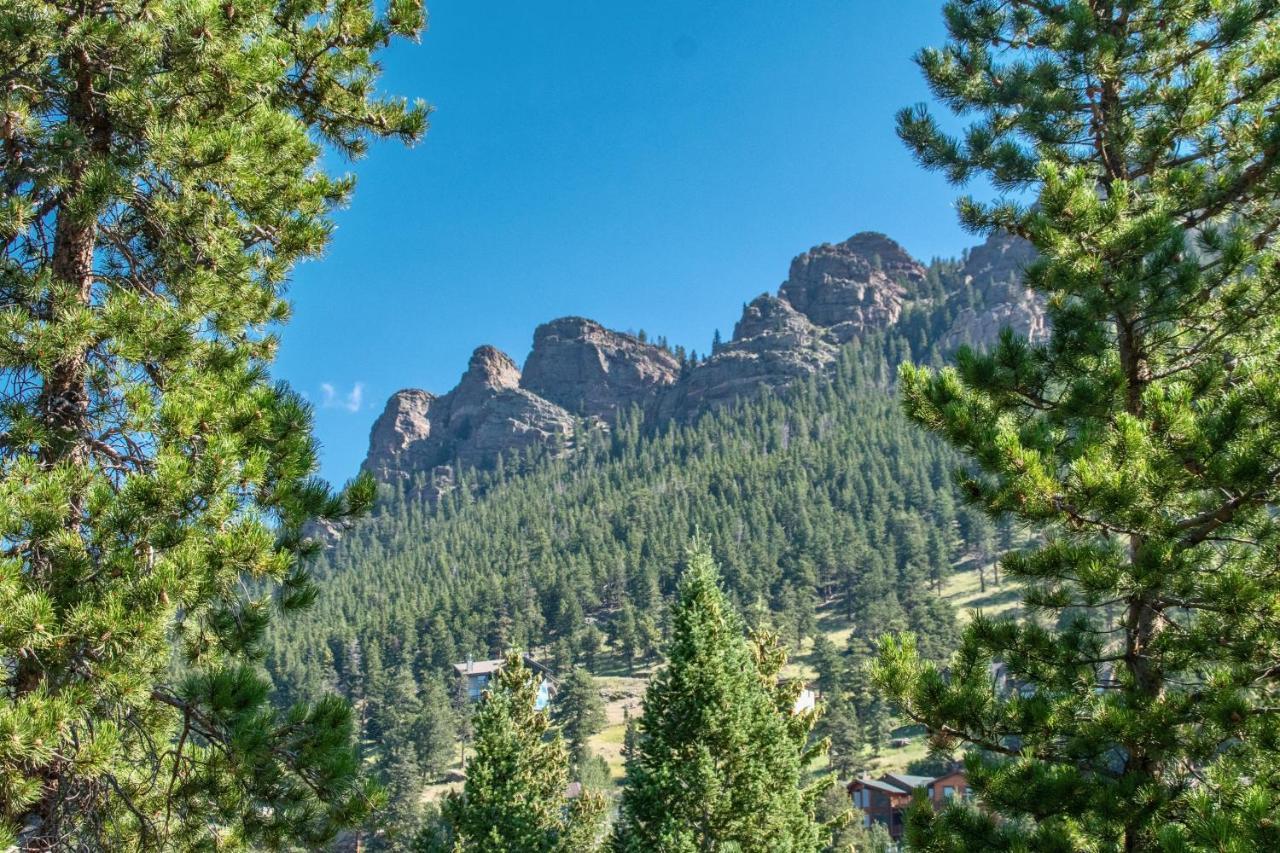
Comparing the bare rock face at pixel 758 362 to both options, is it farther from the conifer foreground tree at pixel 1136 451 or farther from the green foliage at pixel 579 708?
the conifer foreground tree at pixel 1136 451

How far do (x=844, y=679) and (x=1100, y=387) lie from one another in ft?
174

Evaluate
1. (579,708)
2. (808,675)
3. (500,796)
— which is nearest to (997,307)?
(808,675)

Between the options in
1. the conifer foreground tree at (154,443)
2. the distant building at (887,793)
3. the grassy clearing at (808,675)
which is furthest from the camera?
the grassy clearing at (808,675)

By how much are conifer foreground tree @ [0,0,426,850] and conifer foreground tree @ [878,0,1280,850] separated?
466 centimetres

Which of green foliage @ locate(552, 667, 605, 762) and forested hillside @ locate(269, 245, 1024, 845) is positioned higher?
forested hillside @ locate(269, 245, 1024, 845)

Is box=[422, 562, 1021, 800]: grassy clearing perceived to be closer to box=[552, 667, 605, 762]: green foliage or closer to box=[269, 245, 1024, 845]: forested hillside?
box=[269, 245, 1024, 845]: forested hillside

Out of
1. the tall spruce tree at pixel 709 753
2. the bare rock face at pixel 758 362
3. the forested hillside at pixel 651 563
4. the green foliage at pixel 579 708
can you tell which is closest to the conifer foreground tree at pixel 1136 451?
the tall spruce tree at pixel 709 753

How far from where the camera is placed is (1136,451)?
5.50m

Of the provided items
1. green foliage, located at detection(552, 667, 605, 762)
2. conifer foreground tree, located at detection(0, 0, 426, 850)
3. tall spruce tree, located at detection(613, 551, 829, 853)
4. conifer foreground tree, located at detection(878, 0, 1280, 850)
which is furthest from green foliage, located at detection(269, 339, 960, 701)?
conifer foreground tree, located at detection(0, 0, 426, 850)

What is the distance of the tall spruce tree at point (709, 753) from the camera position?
1435 cm

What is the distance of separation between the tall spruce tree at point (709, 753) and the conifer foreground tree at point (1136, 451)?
8.31 m

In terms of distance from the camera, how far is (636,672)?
262ft

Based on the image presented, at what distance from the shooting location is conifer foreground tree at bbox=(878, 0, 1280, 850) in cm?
559

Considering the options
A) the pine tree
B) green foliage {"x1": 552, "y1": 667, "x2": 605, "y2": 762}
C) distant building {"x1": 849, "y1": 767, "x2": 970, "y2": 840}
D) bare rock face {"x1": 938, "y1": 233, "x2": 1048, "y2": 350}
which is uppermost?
bare rock face {"x1": 938, "y1": 233, "x2": 1048, "y2": 350}
